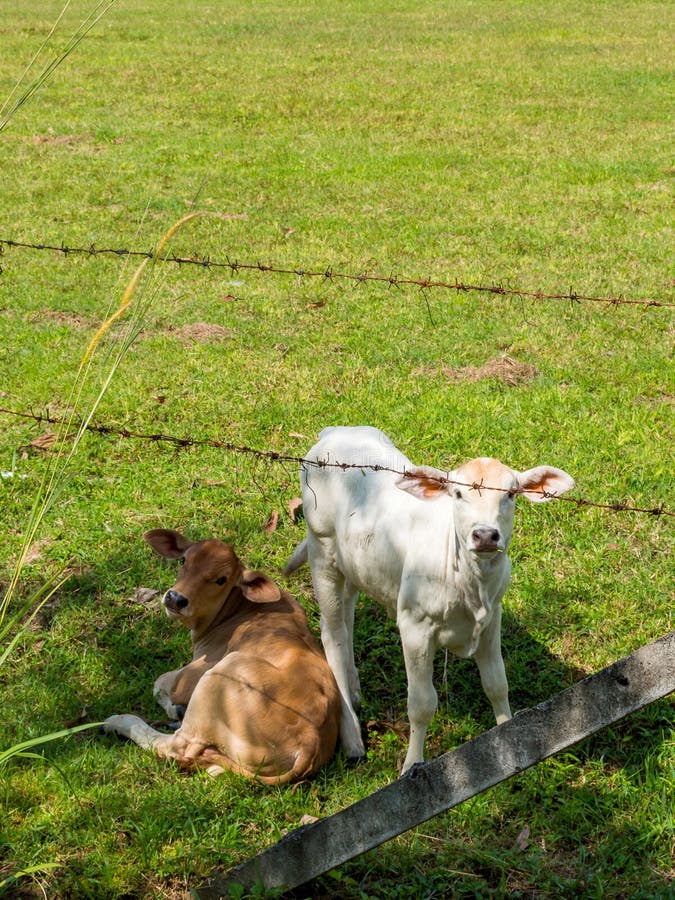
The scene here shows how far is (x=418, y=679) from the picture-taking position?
4.29m

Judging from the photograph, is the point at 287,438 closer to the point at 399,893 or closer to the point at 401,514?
the point at 401,514

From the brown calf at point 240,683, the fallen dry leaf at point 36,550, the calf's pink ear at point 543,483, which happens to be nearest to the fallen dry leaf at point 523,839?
the brown calf at point 240,683

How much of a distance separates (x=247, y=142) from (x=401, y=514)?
37.8 ft

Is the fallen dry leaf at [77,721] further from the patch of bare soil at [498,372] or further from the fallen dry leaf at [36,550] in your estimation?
the patch of bare soil at [498,372]

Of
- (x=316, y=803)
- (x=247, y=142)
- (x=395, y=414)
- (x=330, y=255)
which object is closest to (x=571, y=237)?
(x=330, y=255)

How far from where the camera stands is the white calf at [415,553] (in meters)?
3.91

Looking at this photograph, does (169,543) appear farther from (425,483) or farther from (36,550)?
(425,483)

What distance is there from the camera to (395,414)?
23.8 feet

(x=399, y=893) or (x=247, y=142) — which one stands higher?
(x=399, y=893)

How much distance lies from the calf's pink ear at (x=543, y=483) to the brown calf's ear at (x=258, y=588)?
138 centimetres

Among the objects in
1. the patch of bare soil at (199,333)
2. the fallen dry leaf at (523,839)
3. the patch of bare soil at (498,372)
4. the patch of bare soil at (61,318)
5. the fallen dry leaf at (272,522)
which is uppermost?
the fallen dry leaf at (523,839)

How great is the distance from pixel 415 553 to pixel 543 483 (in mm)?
604

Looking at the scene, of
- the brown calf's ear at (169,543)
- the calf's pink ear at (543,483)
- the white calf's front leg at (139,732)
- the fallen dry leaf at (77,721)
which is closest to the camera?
the calf's pink ear at (543,483)

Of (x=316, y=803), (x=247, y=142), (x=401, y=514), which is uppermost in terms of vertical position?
(x=401, y=514)
